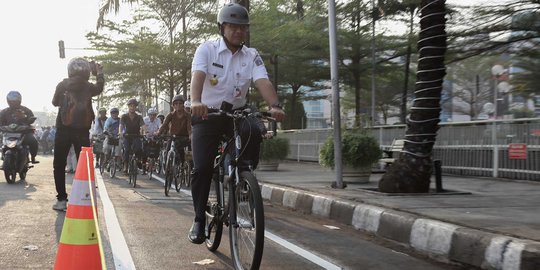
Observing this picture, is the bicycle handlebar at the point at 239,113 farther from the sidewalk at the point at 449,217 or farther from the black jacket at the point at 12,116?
the black jacket at the point at 12,116

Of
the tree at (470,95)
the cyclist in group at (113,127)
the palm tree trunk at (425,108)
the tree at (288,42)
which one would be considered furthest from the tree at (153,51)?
the tree at (470,95)

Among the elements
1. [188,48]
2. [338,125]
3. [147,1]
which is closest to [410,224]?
[338,125]

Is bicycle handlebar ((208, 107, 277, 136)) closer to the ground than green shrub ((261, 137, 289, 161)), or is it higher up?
higher up

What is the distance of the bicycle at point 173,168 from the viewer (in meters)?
9.44

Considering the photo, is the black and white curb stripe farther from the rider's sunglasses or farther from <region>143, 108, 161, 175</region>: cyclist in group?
<region>143, 108, 161, 175</region>: cyclist in group

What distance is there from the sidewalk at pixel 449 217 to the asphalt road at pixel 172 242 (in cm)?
16

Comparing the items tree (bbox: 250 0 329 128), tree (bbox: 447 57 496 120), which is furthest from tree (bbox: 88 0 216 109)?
tree (bbox: 447 57 496 120)

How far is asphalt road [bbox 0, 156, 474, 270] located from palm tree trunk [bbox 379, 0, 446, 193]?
157cm

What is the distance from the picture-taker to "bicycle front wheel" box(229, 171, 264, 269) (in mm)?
3590

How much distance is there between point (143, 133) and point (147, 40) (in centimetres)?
1588

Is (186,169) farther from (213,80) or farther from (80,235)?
(80,235)

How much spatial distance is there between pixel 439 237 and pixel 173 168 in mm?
5836

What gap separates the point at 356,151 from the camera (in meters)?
9.88

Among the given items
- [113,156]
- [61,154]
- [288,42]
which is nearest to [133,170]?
[113,156]
